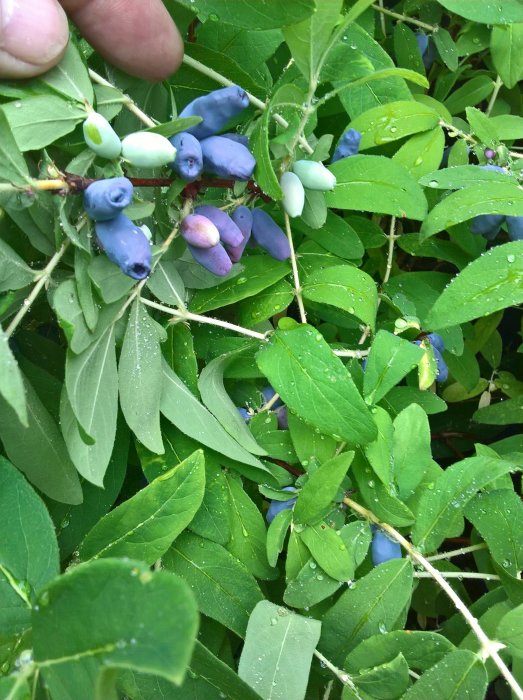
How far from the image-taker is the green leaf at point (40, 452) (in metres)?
0.76

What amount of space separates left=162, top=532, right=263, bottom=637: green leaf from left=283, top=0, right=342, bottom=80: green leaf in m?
0.59

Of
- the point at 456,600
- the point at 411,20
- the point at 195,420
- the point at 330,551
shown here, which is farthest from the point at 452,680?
the point at 411,20

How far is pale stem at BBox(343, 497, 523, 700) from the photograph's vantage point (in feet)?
2.53

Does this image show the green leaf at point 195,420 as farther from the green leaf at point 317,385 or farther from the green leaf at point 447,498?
the green leaf at point 447,498

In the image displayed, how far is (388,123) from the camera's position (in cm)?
95

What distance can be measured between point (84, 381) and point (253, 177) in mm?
314

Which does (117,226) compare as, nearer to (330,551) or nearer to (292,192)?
(292,192)

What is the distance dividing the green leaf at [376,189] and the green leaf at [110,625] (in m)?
0.57

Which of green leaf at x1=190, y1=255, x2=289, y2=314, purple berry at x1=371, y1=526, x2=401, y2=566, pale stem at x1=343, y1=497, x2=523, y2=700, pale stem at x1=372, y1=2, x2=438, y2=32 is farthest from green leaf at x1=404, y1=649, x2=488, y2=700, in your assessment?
pale stem at x1=372, y1=2, x2=438, y2=32

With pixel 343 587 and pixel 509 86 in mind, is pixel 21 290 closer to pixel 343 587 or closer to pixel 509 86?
pixel 343 587

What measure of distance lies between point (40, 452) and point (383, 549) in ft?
1.45

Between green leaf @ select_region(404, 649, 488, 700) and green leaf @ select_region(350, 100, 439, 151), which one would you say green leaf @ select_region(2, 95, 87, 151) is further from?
green leaf @ select_region(404, 649, 488, 700)

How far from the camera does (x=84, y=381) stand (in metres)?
0.73

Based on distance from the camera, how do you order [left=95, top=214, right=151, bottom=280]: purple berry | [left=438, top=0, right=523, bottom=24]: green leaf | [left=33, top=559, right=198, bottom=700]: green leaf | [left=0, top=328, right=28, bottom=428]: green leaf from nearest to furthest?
[left=33, top=559, right=198, bottom=700]: green leaf < [left=0, top=328, right=28, bottom=428]: green leaf < [left=95, top=214, right=151, bottom=280]: purple berry < [left=438, top=0, right=523, bottom=24]: green leaf
